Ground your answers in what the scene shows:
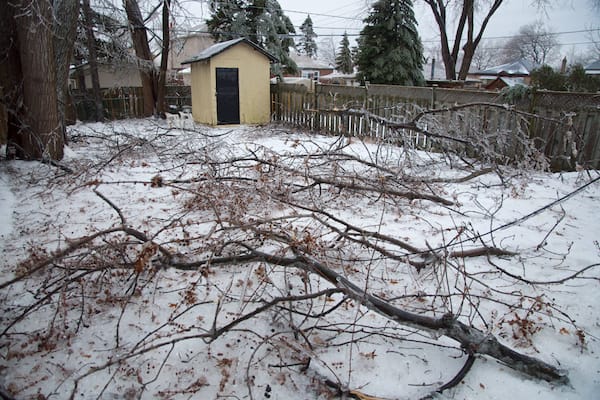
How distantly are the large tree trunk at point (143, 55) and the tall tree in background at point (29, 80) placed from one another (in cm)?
588

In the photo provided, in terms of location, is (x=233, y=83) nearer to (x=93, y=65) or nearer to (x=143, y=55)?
(x=143, y=55)

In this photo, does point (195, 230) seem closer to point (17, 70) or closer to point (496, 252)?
point (496, 252)

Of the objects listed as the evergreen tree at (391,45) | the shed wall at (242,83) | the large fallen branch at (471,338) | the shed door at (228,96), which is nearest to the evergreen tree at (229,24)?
the evergreen tree at (391,45)

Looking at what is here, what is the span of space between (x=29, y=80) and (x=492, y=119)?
7.00m

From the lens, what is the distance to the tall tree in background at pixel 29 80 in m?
5.41

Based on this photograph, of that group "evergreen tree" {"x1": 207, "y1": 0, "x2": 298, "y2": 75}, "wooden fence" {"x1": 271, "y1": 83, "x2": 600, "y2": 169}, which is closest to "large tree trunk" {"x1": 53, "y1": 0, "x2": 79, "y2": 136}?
"wooden fence" {"x1": 271, "y1": 83, "x2": 600, "y2": 169}

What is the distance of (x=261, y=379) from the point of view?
1.85m

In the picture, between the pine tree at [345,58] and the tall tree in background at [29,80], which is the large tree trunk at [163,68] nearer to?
the tall tree in background at [29,80]

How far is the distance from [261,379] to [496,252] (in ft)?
6.88

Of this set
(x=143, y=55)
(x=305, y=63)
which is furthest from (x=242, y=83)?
(x=305, y=63)

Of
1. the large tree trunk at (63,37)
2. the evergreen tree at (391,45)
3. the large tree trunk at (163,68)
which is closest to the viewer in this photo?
the large tree trunk at (63,37)

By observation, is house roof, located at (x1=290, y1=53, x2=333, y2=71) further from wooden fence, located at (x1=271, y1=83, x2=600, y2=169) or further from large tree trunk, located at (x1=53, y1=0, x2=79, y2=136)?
large tree trunk, located at (x1=53, y1=0, x2=79, y2=136)

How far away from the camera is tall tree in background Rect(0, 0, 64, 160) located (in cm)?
541

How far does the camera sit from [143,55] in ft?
41.2
